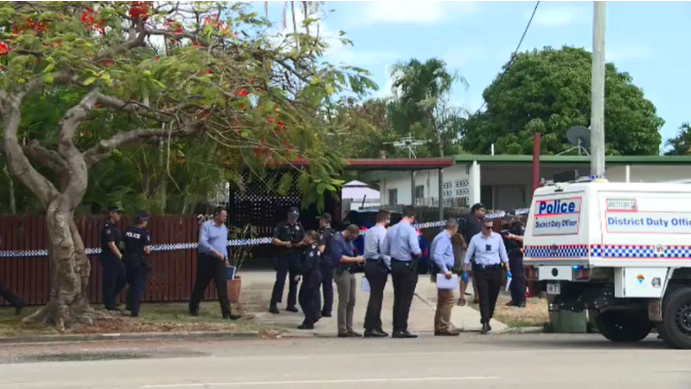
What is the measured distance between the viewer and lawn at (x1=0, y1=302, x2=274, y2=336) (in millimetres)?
14370

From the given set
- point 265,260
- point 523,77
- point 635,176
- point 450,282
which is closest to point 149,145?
point 450,282

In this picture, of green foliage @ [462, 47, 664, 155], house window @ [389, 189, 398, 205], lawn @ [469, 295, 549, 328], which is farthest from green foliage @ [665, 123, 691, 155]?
lawn @ [469, 295, 549, 328]

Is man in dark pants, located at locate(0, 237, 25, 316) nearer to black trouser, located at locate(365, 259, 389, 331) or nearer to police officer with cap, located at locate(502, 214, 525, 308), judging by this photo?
black trouser, located at locate(365, 259, 389, 331)

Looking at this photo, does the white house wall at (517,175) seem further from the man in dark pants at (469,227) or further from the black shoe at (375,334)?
the black shoe at (375,334)

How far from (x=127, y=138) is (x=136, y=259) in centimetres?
208

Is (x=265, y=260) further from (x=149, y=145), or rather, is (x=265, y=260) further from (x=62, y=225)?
(x=62, y=225)

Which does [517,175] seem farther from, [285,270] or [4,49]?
[4,49]

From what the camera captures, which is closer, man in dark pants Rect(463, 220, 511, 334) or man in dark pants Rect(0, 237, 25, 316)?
man in dark pants Rect(463, 220, 511, 334)

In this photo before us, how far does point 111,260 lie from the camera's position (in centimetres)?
1591

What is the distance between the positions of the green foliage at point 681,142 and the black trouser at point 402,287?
131 feet

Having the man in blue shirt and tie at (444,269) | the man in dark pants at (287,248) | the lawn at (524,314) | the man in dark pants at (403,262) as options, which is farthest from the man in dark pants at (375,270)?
the lawn at (524,314)

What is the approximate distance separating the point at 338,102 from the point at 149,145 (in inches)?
162

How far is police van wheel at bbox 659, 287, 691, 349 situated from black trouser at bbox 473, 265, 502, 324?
10.1ft

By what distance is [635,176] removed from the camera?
28.5 m
